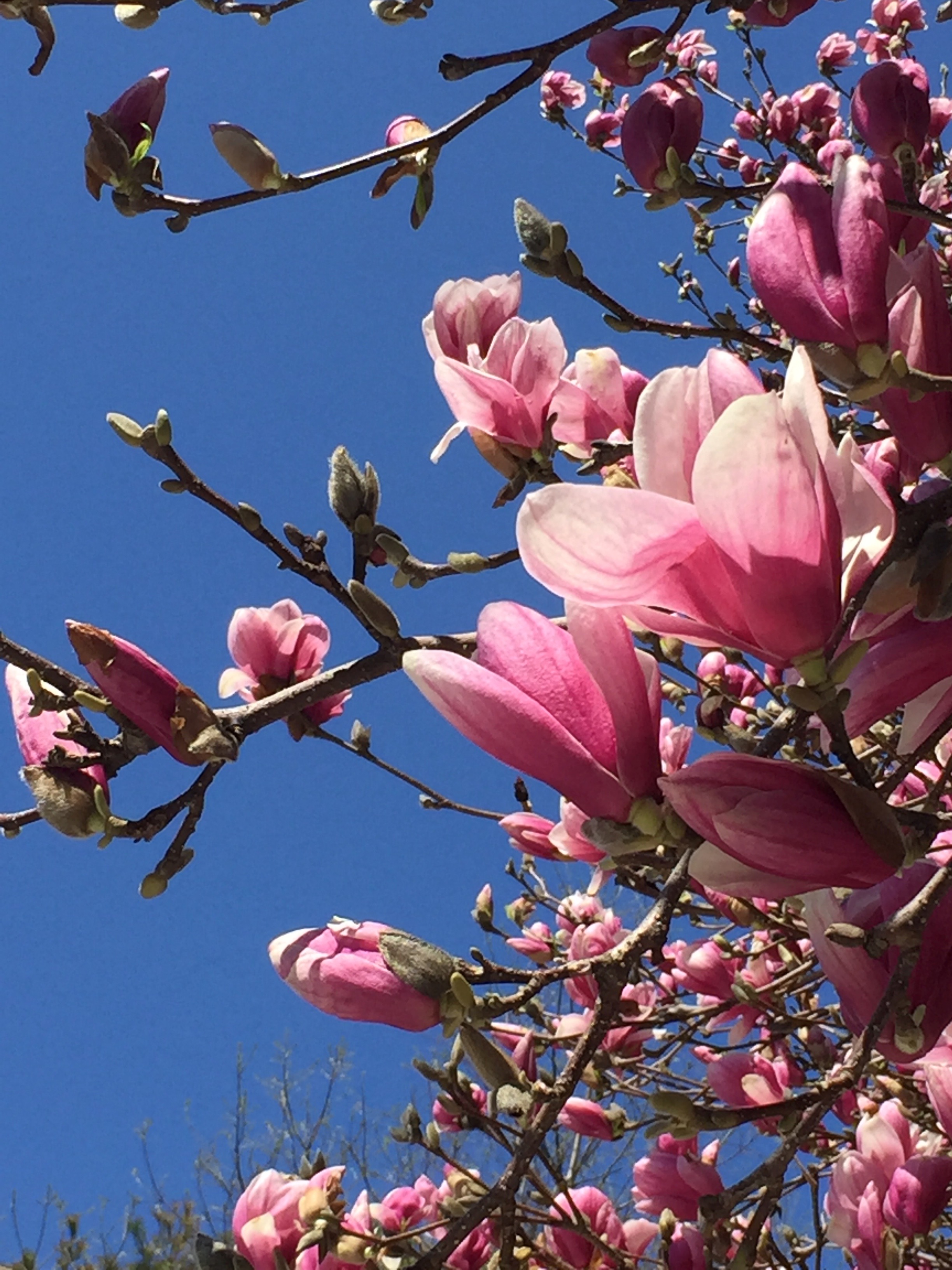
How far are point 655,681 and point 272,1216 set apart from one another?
741 mm

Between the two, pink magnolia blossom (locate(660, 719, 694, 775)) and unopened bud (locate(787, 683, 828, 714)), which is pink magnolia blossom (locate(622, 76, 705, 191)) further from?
unopened bud (locate(787, 683, 828, 714))

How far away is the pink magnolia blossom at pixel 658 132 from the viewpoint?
1.41 metres

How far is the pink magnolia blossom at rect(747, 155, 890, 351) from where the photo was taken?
788 mm

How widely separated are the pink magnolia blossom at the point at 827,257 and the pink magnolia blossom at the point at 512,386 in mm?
367

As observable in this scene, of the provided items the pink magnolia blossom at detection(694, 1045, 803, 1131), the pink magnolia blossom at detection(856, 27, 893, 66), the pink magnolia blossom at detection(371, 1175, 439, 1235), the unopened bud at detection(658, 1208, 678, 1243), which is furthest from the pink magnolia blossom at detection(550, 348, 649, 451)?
the pink magnolia blossom at detection(856, 27, 893, 66)

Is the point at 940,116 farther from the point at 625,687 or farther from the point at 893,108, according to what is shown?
the point at 625,687

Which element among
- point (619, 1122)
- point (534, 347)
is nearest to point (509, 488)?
point (534, 347)

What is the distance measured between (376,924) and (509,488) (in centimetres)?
56

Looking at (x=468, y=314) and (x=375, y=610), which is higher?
(x=468, y=314)

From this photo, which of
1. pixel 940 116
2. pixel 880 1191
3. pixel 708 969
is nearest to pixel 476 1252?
pixel 880 1191

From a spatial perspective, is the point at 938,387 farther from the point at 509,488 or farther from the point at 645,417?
the point at 509,488

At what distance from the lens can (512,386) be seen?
1164 millimetres

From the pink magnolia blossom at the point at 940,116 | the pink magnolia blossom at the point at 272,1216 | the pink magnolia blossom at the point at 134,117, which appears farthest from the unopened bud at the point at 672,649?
the pink magnolia blossom at the point at 940,116

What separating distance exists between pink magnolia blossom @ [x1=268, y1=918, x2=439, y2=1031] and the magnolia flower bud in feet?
2.78
